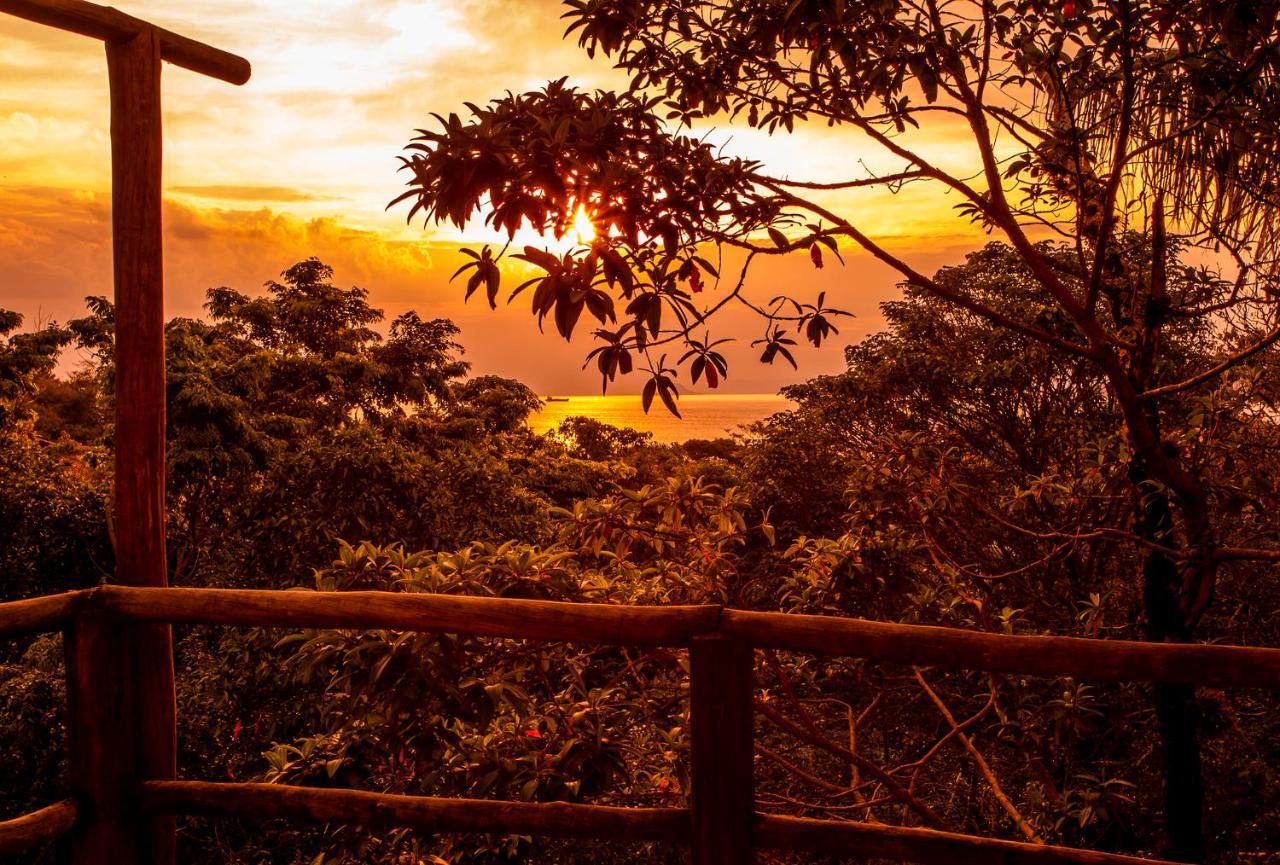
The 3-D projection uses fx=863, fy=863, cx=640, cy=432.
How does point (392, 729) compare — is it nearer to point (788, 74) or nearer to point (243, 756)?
point (788, 74)

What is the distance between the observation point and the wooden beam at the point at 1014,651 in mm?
1586

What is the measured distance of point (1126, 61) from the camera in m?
2.73

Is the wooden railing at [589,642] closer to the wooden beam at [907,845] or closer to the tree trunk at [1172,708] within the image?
the wooden beam at [907,845]

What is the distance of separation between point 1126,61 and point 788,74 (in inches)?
46.1

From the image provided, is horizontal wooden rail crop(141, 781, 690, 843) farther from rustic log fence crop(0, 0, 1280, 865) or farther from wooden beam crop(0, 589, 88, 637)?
wooden beam crop(0, 589, 88, 637)

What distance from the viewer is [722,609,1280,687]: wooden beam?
1.59m

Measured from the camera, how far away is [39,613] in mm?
2010

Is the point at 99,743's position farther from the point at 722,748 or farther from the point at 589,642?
the point at 722,748

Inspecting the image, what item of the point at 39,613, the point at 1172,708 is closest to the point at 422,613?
the point at 39,613

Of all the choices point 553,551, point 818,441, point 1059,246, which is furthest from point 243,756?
point 1059,246

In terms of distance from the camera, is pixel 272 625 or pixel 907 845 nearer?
pixel 907 845

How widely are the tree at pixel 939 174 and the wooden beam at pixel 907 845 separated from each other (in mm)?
1002

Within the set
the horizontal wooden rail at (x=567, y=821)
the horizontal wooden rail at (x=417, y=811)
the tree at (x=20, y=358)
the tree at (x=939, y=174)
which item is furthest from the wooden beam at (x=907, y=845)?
the tree at (x=20, y=358)

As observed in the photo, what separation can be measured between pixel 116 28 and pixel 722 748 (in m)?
2.42
